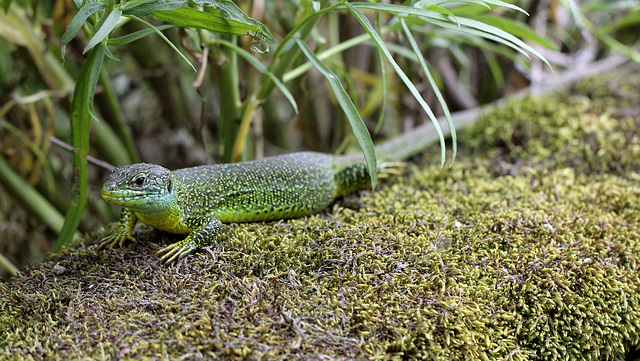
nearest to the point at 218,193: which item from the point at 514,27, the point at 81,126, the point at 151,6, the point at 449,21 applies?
the point at 81,126

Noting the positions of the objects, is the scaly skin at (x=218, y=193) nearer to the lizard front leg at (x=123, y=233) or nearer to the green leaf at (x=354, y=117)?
the lizard front leg at (x=123, y=233)

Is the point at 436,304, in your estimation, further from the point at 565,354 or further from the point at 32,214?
the point at 32,214

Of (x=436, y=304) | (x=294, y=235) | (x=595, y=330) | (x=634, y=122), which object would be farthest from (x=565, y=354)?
(x=634, y=122)

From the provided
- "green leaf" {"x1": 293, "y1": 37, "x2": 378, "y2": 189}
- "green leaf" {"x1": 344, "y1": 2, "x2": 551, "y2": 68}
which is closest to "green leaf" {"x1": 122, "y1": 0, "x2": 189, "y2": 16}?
"green leaf" {"x1": 293, "y1": 37, "x2": 378, "y2": 189}

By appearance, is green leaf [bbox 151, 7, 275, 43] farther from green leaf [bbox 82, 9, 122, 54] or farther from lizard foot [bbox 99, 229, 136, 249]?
lizard foot [bbox 99, 229, 136, 249]

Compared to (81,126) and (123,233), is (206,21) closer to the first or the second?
(81,126)
